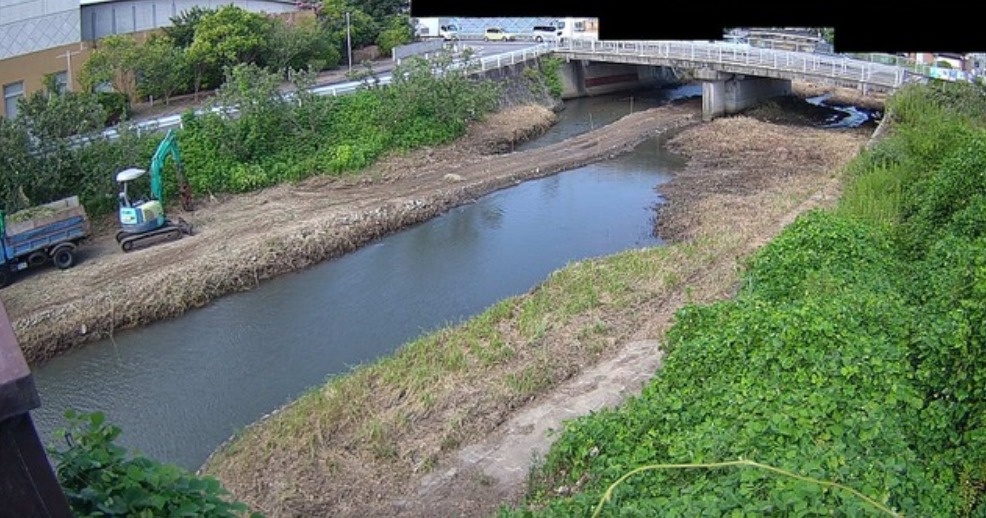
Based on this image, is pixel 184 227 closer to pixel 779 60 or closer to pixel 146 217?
pixel 146 217

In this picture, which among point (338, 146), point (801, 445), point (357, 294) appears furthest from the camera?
point (338, 146)

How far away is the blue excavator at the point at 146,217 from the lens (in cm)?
1259

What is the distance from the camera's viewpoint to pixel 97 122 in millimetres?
13992

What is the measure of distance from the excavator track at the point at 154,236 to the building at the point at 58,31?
4.72m

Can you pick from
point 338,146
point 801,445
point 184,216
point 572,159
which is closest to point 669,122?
point 572,159

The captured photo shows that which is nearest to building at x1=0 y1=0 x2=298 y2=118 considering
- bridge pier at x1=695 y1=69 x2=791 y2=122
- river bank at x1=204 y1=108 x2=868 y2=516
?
river bank at x1=204 y1=108 x2=868 y2=516

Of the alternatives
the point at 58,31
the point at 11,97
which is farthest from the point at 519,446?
the point at 58,31

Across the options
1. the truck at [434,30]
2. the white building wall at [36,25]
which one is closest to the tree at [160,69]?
the white building wall at [36,25]

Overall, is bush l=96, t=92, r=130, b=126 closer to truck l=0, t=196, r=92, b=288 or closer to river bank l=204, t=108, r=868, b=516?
truck l=0, t=196, r=92, b=288

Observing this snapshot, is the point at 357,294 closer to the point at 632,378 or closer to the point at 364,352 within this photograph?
the point at 364,352

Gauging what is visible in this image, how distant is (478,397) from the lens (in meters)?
8.27

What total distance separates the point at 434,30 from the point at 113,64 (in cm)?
1145

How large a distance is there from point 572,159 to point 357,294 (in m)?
7.24

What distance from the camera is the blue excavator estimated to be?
41.3 ft
